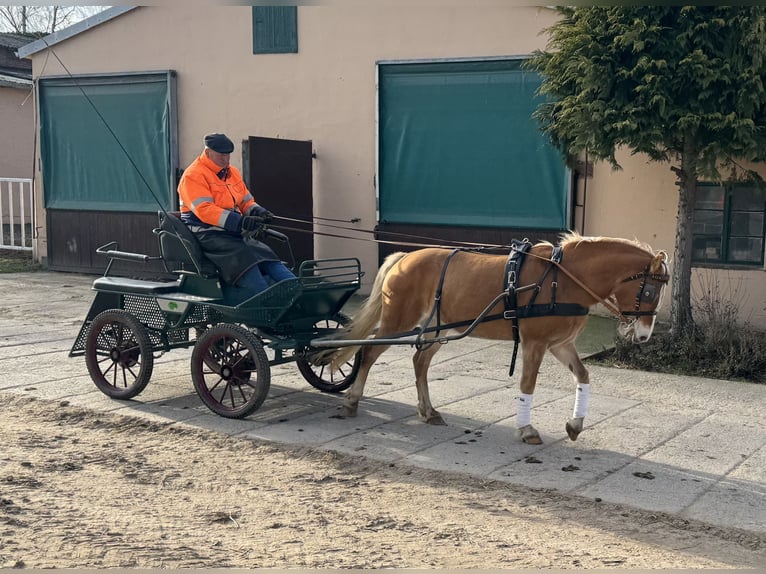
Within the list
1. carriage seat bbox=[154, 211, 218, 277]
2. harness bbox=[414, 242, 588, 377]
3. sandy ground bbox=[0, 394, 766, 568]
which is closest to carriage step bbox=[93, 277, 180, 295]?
carriage seat bbox=[154, 211, 218, 277]

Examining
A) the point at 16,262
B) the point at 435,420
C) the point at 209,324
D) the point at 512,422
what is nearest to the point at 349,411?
the point at 435,420

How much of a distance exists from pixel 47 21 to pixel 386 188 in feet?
91.5

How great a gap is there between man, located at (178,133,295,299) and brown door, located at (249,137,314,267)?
5929mm

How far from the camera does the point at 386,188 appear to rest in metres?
13.9

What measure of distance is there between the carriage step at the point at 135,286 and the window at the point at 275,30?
24.6 feet

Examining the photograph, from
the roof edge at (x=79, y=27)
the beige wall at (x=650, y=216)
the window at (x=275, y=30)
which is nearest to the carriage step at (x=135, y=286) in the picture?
the beige wall at (x=650, y=216)

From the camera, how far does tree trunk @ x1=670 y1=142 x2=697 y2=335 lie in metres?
10.1

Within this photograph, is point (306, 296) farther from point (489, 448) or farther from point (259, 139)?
point (259, 139)

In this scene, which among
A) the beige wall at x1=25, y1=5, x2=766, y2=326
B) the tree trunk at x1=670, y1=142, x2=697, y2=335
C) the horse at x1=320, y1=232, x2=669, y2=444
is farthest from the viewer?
the beige wall at x1=25, y1=5, x2=766, y2=326

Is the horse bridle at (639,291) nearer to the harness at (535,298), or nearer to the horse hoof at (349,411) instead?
the harness at (535,298)

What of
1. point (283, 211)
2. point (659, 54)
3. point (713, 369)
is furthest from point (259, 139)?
point (713, 369)

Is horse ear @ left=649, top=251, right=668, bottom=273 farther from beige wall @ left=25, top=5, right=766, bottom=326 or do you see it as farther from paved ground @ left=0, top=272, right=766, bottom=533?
beige wall @ left=25, top=5, right=766, bottom=326

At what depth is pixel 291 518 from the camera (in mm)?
5016

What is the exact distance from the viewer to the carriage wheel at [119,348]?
7543 millimetres
